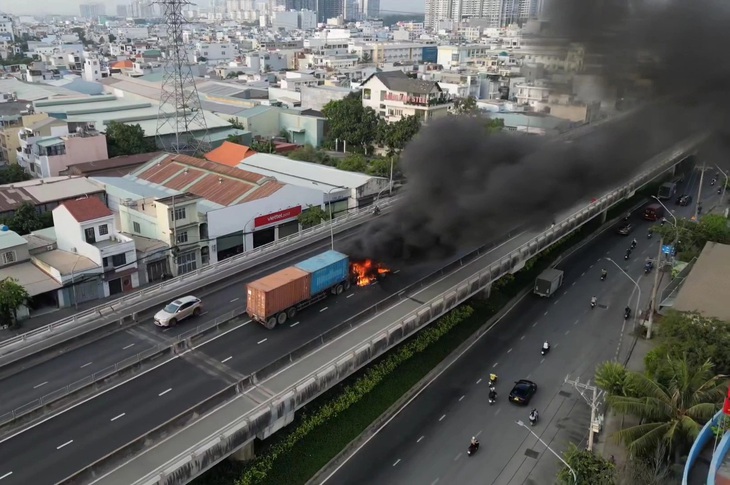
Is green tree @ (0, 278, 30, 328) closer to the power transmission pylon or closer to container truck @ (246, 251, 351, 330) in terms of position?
container truck @ (246, 251, 351, 330)

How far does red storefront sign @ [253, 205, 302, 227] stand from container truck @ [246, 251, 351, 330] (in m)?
13.9

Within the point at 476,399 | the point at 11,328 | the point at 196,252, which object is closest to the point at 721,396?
the point at 476,399

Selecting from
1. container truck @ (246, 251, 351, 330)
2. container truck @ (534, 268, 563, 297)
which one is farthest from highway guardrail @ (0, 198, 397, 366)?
container truck @ (534, 268, 563, 297)

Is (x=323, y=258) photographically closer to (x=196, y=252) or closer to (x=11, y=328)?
(x=196, y=252)

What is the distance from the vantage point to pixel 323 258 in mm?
26297

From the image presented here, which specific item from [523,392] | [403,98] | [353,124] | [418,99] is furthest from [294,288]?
[403,98]

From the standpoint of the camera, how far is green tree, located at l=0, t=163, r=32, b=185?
49062 mm

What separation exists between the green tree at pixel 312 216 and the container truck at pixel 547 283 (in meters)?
15.4

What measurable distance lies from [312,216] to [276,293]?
18134 mm

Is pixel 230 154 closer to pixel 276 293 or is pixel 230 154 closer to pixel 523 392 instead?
pixel 276 293

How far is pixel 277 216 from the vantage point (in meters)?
40.8

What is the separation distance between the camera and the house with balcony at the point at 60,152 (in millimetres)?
50625

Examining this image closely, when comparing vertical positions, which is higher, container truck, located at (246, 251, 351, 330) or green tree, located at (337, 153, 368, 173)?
container truck, located at (246, 251, 351, 330)

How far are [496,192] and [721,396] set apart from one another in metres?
11.5
